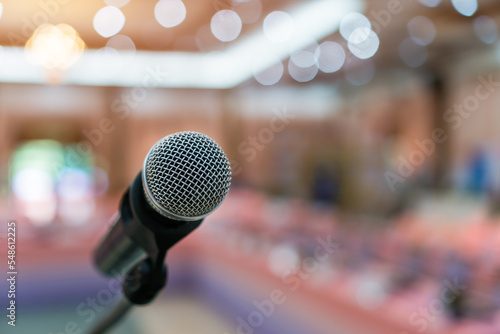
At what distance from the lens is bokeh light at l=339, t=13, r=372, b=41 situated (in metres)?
4.51

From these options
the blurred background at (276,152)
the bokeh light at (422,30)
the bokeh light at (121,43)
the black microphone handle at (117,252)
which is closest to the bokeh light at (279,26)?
the blurred background at (276,152)

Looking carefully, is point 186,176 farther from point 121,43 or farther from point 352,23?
point 121,43

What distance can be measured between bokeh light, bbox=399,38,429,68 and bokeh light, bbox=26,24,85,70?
3.86m

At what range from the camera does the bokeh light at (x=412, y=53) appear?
19.0 feet

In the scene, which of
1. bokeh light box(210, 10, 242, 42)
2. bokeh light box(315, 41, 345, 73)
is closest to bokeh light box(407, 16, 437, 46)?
bokeh light box(315, 41, 345, 73)


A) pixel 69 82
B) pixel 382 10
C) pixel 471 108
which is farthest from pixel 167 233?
pixel 69 82

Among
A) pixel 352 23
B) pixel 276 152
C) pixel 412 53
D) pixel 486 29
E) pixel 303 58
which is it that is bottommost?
pixel 276 152

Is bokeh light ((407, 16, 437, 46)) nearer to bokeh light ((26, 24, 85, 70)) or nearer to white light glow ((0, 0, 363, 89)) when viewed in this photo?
white light glow ((0, 0, 363, 89))

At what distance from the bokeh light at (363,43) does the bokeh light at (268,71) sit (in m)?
1.44

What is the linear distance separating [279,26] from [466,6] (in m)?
Result: 2.17

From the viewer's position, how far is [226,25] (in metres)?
5.89

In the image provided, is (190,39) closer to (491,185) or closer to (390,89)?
(390,89)

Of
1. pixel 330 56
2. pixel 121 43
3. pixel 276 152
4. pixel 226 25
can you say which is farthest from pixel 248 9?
pixel 276 152

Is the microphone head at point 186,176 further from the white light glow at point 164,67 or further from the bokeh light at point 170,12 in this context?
the white light glow at point 164,67
